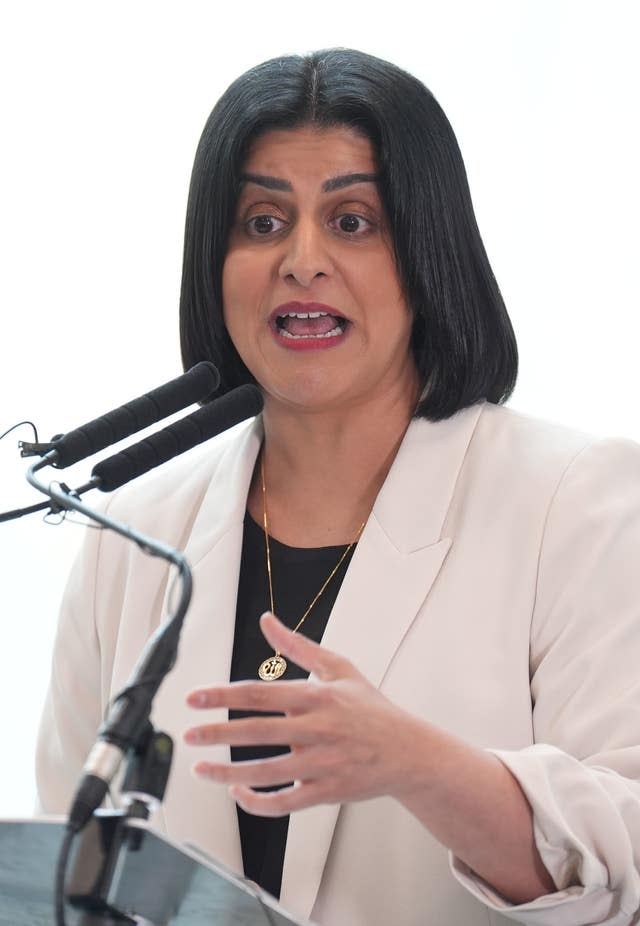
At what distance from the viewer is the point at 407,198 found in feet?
5.66

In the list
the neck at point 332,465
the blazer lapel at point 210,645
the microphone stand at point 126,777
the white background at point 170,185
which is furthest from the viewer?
the white background at point 170,185

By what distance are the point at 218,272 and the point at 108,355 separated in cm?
113

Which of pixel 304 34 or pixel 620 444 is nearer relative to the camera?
pixel 620 444

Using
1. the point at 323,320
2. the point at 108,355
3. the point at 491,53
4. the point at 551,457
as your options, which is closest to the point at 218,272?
the point at 323,320

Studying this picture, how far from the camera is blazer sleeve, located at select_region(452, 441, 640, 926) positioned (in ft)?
4.38

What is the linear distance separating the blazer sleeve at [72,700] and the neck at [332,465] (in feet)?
0.91

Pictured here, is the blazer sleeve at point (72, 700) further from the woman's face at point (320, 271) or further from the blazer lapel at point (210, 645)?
the woman's face at point (320, 271)

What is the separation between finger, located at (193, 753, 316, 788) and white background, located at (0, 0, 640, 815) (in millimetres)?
1859

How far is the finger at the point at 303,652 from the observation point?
1090 millimetres

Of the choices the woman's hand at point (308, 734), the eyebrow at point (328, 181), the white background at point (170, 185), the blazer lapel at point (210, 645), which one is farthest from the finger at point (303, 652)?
the white background at point (170, 185)

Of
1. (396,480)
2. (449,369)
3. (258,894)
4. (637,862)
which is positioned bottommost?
(637,862)

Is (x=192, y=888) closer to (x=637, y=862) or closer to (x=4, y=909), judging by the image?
(x=4, y=909)

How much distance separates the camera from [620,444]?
66.7 inches

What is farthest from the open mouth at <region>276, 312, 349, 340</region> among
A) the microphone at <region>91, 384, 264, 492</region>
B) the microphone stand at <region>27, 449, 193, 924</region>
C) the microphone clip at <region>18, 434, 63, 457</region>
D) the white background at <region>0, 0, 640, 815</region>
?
the white background at <region>0, 0, 640, 815</region>
